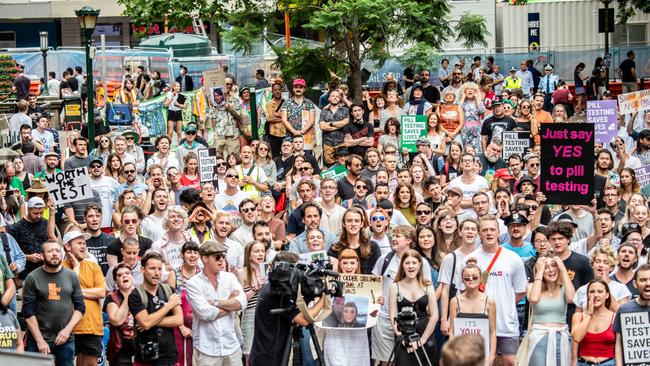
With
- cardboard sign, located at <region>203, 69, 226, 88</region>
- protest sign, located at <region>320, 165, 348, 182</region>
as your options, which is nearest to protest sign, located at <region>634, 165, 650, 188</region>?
protest sign, located at <region>320, 165, 348, 182</region>

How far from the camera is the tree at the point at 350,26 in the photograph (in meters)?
23.9

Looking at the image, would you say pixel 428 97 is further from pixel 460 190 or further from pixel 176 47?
pixel 176 47

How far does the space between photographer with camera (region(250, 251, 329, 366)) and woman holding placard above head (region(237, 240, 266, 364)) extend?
1724 mm

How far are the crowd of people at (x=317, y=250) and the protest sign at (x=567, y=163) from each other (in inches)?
7.5

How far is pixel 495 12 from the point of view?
4875cm

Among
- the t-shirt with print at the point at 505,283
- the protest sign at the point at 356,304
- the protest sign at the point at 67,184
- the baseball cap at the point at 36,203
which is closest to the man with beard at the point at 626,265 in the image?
the t-shirt with print at the point at 505,283

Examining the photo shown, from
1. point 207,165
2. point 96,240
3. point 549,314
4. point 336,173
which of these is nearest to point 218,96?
point 207,165

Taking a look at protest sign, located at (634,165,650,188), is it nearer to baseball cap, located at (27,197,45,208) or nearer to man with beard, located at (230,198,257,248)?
man with beard, located at (230,198,257,248)

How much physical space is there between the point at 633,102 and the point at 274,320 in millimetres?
11777

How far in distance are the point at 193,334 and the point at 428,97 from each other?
41.4 ft

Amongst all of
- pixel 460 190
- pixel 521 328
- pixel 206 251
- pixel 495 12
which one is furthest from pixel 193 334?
pixel 495 12

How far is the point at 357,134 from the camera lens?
829 inches

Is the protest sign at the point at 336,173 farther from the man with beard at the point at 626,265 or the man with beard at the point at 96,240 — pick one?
the man with beard at the point at 626,265

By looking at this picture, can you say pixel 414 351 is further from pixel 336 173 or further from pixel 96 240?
pixel 336 173
